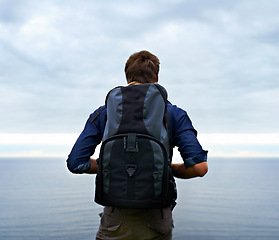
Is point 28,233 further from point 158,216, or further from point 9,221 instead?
point 158,216

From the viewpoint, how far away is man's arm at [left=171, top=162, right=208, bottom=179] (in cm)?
374

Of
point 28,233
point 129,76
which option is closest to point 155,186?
point 129,76

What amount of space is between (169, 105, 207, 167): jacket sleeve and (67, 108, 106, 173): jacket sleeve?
0.84 m

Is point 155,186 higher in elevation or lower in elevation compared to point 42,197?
lower

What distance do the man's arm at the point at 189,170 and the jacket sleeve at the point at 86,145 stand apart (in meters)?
0.94

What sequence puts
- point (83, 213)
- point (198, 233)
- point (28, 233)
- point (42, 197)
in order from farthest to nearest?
1. point (42, 197)
2. point (83, 213)
3. point (198, 233)
4. point (28, 233)

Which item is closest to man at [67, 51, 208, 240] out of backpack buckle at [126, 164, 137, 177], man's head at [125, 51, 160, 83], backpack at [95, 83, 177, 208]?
man's head at [125, 51, 160, 83]

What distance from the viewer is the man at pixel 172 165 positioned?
3.67 metres

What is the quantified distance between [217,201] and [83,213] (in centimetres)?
7515

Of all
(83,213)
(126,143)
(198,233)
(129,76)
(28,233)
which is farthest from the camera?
(83,213)

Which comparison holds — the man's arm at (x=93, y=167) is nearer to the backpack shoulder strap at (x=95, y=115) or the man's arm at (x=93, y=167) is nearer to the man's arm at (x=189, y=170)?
the backpack shoulder strap at (x=95, y=115)

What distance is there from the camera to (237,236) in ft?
280

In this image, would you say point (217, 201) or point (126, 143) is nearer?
point (126, 143)

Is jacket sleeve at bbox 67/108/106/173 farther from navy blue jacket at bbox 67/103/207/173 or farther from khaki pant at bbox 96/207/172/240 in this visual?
khaki pant at bbox 96/207/172/240
